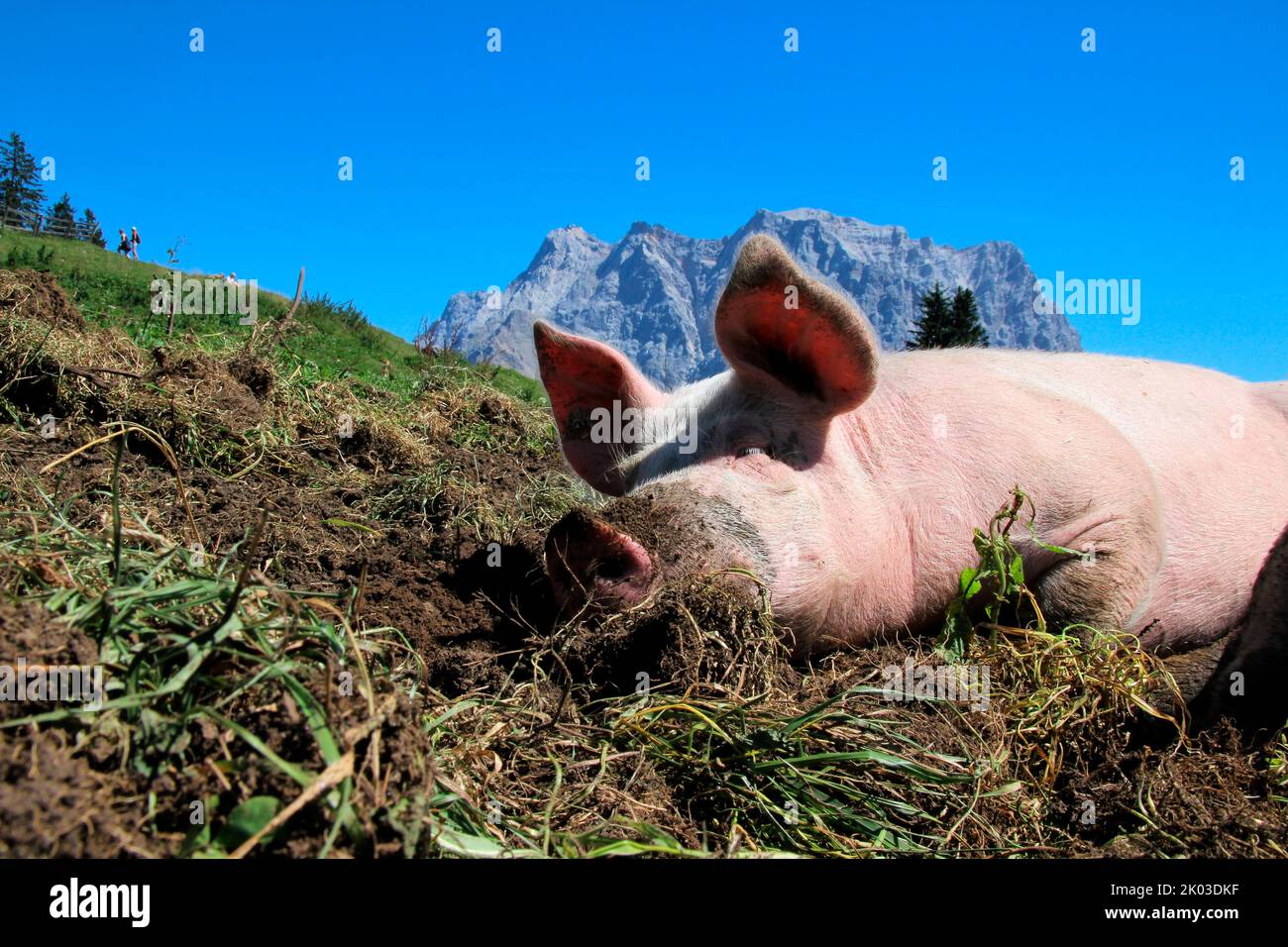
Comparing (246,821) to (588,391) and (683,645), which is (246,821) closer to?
(683,645)

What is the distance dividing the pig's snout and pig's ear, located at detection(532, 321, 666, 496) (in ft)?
3.64

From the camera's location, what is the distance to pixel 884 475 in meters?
3.77

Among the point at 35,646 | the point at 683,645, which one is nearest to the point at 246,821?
the point at 35,646

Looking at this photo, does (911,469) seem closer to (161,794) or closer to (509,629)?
(509,629)

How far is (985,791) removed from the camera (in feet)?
8.29

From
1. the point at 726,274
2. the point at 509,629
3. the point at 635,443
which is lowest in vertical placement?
the point at 509,629

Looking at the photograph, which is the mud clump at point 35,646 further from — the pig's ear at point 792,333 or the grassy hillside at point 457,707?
the pig's ear at point 792,333

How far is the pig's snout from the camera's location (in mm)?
2992

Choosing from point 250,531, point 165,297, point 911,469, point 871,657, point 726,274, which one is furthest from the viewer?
point 165,297

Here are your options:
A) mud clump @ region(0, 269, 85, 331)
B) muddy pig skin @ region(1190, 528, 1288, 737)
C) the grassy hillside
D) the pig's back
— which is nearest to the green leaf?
the grassy hillside

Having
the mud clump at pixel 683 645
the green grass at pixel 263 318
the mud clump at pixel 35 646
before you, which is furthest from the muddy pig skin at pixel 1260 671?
the green grass at pixel 263 318

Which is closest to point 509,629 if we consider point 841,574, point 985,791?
point 841,574

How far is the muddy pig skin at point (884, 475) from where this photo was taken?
10.6ft

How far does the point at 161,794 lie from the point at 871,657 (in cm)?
249
